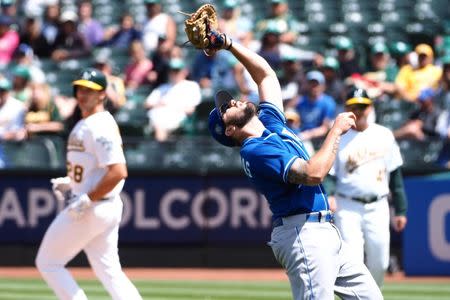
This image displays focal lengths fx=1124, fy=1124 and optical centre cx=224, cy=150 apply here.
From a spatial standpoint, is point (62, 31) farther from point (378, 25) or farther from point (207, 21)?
point (207, 21)

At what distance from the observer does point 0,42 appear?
708 inches

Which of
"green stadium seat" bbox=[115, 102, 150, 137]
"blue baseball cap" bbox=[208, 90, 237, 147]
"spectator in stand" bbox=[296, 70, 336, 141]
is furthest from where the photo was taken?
"green stadium seat" bbox=[115, 102, 150, 137]

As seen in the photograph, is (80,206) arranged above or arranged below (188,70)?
below

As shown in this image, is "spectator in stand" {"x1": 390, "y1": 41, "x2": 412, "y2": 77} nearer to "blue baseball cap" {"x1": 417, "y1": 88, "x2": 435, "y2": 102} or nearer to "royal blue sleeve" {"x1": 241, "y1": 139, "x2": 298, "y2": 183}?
"blue baseball cap" {"x1": 417, "y1": 88, "x2": 435, "y2": 102}

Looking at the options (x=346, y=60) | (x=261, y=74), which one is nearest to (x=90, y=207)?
(x=261, y=74)

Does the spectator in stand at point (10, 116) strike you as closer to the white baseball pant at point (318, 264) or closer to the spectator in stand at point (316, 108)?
the spectator in stand at point (316, 108)

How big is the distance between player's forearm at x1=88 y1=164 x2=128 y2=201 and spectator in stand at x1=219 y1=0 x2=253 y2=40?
8.78 metres

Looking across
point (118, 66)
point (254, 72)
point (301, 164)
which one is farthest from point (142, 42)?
point (301, 164)

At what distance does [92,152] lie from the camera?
27.0ft

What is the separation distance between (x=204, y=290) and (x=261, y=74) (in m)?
5.40

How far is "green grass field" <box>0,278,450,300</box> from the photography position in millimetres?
11516

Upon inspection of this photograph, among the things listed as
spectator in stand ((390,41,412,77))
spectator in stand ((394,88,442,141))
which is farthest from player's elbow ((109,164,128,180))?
spectator in stand ((390,41,412,77))

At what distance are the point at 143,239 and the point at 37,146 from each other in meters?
1.85

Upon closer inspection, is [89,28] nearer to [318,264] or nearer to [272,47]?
[272,47]
